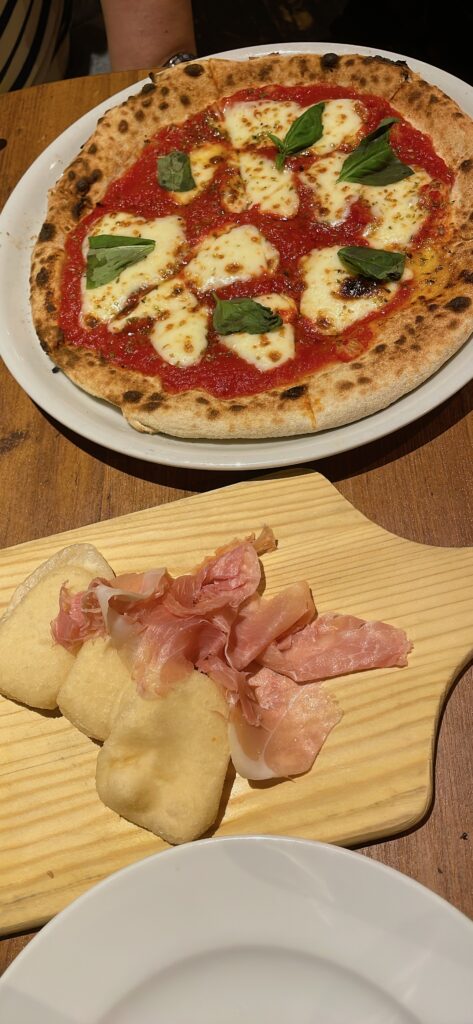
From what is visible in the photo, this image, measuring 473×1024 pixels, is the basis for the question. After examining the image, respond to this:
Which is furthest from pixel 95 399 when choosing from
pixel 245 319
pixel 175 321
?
pixel 245 319

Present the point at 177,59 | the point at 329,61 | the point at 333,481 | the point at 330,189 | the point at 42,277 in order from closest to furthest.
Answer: the point at 333,481 < the point at 42,277 < the point at 330,189 < the point at 329,61 < the point at 177,59

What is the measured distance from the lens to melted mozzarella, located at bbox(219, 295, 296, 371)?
254 cm

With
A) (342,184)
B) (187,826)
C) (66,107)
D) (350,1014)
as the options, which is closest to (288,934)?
(350,1014)

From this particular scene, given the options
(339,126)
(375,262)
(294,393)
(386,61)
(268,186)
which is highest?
(386,61)

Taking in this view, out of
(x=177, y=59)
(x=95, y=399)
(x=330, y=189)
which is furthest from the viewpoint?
(x=177, y=59)

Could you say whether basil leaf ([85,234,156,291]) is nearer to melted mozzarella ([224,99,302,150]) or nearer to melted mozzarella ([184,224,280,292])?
melted mozzarella ([184,224,280,292])

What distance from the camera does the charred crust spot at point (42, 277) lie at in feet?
8.99

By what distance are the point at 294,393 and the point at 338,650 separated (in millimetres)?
832

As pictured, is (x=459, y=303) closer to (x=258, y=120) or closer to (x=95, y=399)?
(x=95, y=399)

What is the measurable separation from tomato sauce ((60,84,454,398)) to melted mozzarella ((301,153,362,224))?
29 millimetres

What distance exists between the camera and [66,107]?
3.38 meters

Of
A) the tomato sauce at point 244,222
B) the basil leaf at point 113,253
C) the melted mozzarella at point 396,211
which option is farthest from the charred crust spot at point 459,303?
the basil leaf at point 113,253

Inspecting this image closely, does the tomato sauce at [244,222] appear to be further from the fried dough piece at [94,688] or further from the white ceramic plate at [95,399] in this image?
the fried dough piece at [94,688]

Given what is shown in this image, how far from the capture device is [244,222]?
9.70 ft
